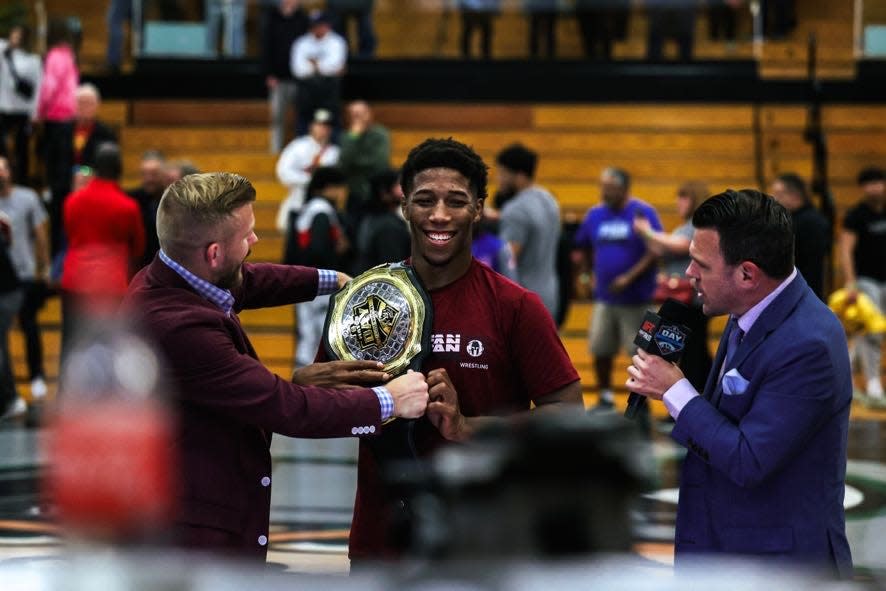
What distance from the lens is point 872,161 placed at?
659 inches

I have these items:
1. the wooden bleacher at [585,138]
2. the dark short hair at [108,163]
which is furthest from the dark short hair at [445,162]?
the wooden bleacher at [585,138]

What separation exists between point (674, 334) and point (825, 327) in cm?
32

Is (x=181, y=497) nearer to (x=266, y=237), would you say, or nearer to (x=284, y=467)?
(x=284, y=467)

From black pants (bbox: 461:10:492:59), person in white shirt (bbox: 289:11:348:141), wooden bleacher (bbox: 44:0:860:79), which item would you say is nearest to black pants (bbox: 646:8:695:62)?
wooden bleacher (bbox: 44:0:860:79)

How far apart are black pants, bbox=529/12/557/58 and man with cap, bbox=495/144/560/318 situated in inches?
324

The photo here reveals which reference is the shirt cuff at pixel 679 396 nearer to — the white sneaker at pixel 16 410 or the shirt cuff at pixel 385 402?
the shirt cuff at pixel 385 402

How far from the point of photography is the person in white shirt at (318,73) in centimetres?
1527

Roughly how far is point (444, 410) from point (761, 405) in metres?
0.69

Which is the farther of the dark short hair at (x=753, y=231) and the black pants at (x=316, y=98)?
the black pants at (x=316, y=98)

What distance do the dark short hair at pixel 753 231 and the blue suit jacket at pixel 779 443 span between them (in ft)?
0.26

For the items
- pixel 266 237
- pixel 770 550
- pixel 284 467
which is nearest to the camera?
pixel 770 550

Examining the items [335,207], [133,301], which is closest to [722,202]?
[133,301]

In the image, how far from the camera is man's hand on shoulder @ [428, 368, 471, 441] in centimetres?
338

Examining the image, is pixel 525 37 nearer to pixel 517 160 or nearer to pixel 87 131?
pixel 87 131
